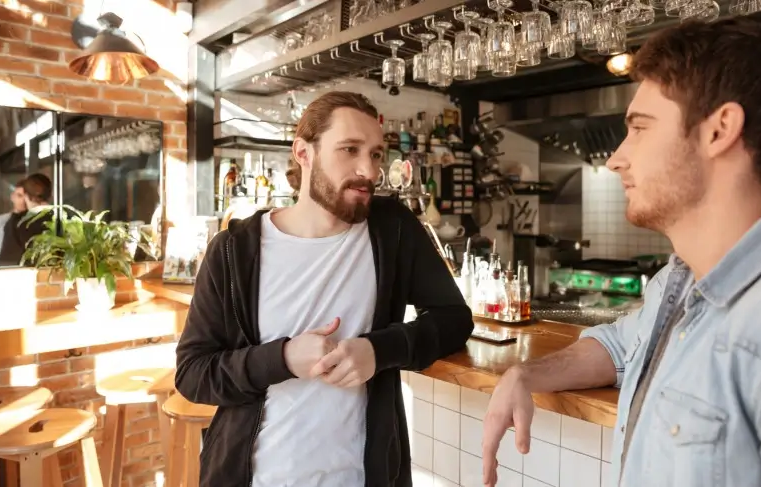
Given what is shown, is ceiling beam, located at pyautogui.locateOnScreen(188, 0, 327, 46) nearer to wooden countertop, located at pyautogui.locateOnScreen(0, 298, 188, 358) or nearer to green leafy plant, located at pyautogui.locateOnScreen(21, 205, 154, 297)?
green leafy plant, located at pyautogui.locateOnScreen(21, 205, 154, 297)

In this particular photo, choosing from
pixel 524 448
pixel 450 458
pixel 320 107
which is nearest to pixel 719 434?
pixel 524 448

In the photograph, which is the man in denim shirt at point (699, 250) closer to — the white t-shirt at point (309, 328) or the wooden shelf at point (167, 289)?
the white t-shirt at point (309, 328)

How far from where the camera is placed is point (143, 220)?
365 cm

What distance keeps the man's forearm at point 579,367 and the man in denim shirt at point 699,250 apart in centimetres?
24

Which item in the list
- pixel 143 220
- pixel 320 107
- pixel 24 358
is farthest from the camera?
pixel 143 220

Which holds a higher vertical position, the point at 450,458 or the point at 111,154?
the point at 111,154

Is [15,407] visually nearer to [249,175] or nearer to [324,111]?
[324,111]

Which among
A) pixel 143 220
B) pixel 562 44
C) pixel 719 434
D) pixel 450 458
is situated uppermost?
pixel 562 44

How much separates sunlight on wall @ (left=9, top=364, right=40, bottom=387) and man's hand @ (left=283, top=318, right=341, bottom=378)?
250cm

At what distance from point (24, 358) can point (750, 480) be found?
336 cm

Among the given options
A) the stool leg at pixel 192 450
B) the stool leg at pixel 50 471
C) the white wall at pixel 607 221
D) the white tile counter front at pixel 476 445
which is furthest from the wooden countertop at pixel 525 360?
the white wall at pixel 607 221

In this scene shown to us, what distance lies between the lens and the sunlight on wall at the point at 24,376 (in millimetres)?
3162

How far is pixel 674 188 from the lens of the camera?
3.02 feet

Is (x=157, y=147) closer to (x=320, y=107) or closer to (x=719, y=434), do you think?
(x=320, y=107)
